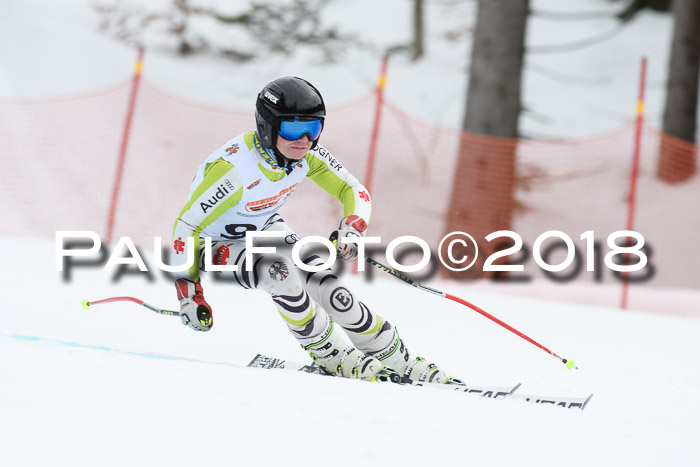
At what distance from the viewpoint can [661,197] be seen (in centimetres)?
1249

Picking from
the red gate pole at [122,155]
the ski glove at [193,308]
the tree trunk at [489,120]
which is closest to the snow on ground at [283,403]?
the ski glove at [193,308]

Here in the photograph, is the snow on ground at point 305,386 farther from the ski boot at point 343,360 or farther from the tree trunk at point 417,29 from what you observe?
the tree trunk at point 417,29

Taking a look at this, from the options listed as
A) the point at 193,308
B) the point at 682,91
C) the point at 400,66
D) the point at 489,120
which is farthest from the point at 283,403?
the point at 400,66

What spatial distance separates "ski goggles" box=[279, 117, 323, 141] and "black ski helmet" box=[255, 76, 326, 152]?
0.08 feet

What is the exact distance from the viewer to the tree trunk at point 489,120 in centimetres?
883

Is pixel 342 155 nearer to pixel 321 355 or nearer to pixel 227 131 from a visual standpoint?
pixel 227 131

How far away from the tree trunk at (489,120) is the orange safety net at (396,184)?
21mm

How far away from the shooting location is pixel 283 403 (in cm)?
283

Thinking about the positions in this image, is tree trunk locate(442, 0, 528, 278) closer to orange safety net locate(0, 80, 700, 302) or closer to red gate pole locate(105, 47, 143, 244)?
orange safety net locate(0, 80, 700, 302)

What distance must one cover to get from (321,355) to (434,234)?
22.3 feet

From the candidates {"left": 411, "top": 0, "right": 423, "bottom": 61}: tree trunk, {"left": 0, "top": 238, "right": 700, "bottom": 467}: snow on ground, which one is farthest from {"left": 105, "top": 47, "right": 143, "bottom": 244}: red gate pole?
{"left": 411, "top": 0, "right": 423, "bottom": 61}: tree trunk

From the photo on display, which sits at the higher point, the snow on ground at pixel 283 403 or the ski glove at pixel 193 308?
the ski glove at pixel 193 308

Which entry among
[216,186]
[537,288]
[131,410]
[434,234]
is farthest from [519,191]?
[131,410]

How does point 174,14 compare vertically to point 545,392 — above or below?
above
